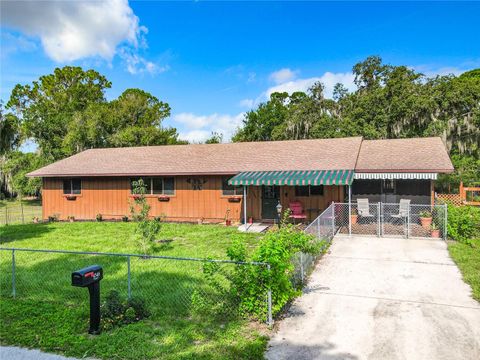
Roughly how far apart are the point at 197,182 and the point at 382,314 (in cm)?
1212

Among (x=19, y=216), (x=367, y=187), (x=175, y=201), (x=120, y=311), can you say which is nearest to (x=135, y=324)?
(x=120, y=311)

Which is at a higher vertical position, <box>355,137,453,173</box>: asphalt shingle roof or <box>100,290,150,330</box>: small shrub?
<box>355,137,453,173</box>: asphalt shingle roof

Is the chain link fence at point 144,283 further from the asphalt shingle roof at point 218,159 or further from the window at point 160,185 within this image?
the asphalt shingle roof at point 218,159

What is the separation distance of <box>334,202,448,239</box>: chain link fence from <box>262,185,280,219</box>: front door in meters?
2.86

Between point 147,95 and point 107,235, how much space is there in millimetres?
33432

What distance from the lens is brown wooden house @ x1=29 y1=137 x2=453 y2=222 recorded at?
1442 centimetres

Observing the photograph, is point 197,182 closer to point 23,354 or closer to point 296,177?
point 296,177

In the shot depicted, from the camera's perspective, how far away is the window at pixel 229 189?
53.6ft

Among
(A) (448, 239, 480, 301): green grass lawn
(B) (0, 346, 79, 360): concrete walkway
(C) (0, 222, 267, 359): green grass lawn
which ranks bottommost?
(B) (0, 346, 79, 360): concrete walkway

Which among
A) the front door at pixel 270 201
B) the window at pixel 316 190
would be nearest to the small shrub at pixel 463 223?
the window at pixel 316 190

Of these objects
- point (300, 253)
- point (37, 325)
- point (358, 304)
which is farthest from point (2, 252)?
point (358, 304)

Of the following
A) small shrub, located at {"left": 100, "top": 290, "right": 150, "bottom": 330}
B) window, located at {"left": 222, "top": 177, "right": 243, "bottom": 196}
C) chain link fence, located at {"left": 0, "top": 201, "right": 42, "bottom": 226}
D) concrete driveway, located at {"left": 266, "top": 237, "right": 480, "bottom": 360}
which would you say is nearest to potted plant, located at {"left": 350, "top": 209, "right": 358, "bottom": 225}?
concrete driveway, located at {"left": 266, "top": 237, "right": 480, "bottom": 360}

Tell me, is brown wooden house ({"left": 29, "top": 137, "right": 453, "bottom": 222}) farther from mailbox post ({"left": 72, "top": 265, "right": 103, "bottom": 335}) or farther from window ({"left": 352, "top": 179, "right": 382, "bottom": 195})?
mailbox post ({"left": 72, "top": 265, "right": 103, "bottom": 335})

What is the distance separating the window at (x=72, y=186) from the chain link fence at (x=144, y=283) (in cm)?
881
